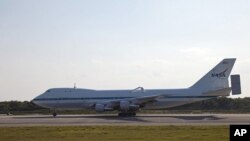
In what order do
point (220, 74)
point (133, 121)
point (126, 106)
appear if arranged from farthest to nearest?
1. point (220, 74)
2. point (126, 106)
3. point (133, 121)

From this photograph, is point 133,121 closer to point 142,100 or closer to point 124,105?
point 124,105

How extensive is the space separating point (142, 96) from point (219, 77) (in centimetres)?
1013

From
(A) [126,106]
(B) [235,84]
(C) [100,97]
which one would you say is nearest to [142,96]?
(A) [126,106]

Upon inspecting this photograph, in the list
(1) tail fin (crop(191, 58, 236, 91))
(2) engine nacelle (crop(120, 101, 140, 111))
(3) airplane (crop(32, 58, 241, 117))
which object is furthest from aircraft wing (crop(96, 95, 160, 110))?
(1) tail fin (crop(191, 58, 236, 91))

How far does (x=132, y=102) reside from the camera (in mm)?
51875

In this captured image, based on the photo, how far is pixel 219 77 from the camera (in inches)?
2089

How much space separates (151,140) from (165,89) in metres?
34.3

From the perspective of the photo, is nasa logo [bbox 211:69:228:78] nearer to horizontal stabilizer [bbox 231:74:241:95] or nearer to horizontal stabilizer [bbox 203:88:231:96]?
horizontal stabilizer [bbox 231:74:241:95]

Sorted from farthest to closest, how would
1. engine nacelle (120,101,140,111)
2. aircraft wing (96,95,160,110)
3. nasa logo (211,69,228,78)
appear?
nasa logo (211,69,228,78) → aircraft wing (96,95,160,110) → engine nacelle (120,101,140,111)

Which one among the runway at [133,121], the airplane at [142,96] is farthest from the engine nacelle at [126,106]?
the runway at [133,121]

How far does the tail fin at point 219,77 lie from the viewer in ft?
173

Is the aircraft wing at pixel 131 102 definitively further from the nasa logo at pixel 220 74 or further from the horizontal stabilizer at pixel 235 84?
the horizontal stabilizer at pixel 235 84

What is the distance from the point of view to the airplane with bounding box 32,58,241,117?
51.8 meters

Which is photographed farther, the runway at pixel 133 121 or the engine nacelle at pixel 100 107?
the engine nacelle at pixel 100 107
